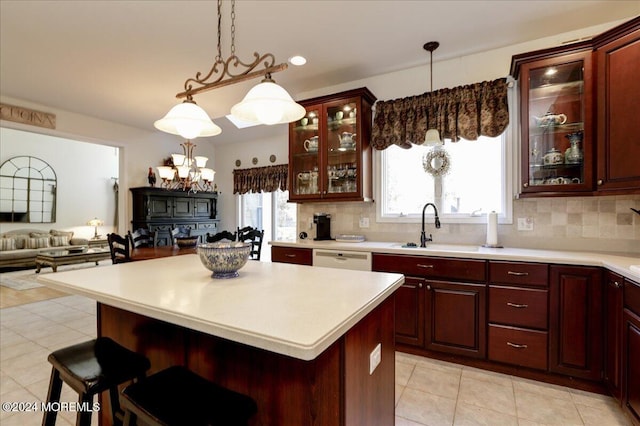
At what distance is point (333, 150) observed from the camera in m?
3.33

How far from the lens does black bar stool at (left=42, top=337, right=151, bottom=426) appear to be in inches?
45.2

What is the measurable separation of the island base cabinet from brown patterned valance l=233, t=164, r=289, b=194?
436cm

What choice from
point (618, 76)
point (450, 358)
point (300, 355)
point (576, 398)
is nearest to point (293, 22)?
point (618, 76)

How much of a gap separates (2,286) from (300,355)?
7050 millimetres

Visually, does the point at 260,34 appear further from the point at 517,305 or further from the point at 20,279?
the point at 20,279

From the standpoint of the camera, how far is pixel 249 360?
1.15 metres

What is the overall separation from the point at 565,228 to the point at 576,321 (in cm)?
87

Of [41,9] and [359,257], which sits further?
[359,257]

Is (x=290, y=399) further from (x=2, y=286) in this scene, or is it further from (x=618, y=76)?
(x=2, y=286)

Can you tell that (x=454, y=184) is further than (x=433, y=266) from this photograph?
Yes

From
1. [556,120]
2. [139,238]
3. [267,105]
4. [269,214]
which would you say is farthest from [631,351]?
[269,214]

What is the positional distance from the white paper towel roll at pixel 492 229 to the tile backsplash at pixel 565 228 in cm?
18

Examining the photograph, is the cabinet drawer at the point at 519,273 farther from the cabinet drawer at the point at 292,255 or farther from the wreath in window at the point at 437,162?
the cabinet drawer at the point at 292,255

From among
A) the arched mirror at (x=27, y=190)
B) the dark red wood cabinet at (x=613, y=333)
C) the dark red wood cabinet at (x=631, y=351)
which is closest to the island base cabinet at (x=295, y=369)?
the dark red wood cabinet at (x=631, y=351)
